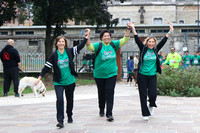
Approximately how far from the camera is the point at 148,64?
763cm

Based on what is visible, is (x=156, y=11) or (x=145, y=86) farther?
(x=156, y=11)

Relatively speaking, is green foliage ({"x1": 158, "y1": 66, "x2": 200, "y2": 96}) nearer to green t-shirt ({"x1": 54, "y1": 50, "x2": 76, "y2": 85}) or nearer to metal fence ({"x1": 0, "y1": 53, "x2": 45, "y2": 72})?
green t-shirt ({"x1": 54, "y1": 50, "x2": 76, "y2": 85})

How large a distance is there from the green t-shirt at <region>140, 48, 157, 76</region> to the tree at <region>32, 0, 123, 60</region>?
33.9 ft

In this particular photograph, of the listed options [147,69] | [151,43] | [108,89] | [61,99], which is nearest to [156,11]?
[151,43]

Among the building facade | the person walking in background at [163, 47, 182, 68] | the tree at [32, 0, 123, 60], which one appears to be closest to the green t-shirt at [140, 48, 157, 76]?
the person walking in background at [163, 47, 182, 68]

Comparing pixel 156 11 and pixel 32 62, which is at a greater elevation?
pixel 156 11

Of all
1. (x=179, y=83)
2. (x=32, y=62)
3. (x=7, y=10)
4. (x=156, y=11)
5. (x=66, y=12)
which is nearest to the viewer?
(x=179, y=83)

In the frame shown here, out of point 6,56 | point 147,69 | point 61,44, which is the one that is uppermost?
point 61,44

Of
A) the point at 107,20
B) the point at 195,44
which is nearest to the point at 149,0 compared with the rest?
the point at 195,44

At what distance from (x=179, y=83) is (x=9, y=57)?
5729mm

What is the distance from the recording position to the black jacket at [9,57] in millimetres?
12891

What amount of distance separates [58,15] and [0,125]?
12.5 metres

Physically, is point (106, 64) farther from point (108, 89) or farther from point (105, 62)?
point (108, 89)

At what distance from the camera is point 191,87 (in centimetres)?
1216
